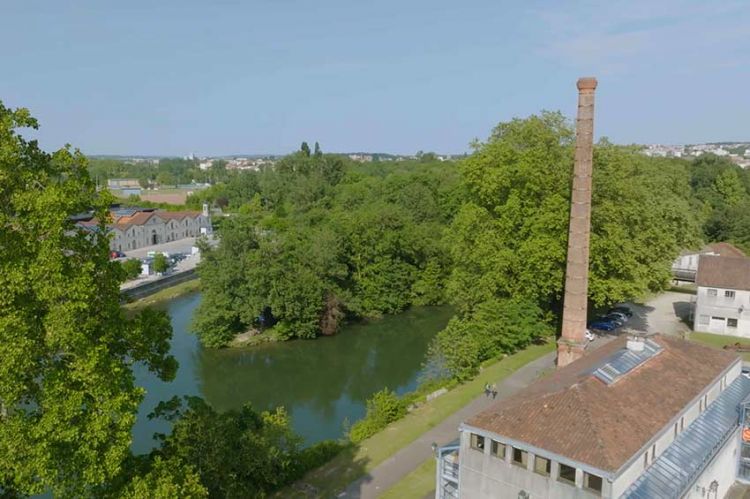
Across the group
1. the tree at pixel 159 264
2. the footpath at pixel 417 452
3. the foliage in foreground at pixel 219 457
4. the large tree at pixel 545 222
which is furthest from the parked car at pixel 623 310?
the tree at pixel 159 264

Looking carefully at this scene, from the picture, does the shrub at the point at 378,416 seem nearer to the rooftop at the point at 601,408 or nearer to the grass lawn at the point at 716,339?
the rooftop at the point at 601,408

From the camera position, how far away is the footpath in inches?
702

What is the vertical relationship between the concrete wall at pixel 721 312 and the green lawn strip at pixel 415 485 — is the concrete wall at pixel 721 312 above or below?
above

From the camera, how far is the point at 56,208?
9.07m

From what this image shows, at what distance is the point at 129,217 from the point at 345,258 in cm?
3954

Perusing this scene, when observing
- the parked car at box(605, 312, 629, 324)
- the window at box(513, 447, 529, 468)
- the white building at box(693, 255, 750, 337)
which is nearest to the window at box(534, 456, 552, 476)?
the window at box(513, 447, 529, 468)

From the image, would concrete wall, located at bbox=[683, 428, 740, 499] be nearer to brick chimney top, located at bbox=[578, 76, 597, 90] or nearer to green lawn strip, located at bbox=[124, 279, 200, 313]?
brick chimney top, located at bbox=[578, 76, 597, 90]

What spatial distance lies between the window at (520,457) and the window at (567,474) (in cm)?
81

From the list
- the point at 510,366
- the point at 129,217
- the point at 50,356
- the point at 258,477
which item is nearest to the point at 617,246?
the point at 510,366

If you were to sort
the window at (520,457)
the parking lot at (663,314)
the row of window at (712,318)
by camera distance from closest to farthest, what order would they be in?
1. the window at (520,457)
2. the row of window at (712,318)
3. the parking lot at (663,314)

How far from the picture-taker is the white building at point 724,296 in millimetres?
32750

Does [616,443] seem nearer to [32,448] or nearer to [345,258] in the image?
[32,448]

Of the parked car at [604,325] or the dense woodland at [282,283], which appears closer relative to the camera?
the dense woodland at [282,283]

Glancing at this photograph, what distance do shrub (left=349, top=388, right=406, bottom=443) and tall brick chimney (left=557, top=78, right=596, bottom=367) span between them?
29.4 feet
